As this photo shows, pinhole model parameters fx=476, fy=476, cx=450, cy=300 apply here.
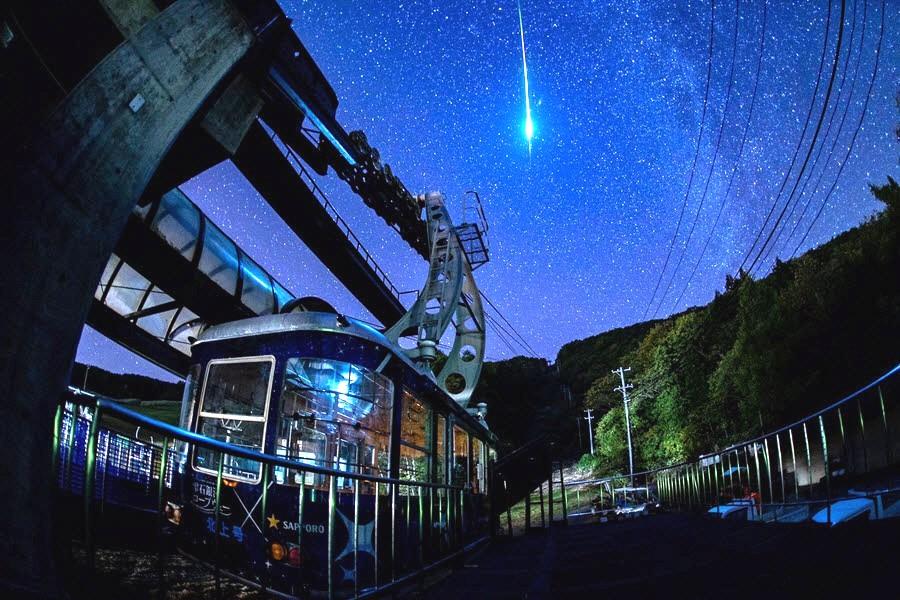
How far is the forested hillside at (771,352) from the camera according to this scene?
16.4 meters

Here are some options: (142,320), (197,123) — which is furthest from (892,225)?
(142,320)

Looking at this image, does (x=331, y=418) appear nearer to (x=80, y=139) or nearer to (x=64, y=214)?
(x=64, y=214)

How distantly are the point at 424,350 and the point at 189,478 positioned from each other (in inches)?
207

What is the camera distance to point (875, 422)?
15.5 m

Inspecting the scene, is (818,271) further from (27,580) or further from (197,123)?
(27,580)

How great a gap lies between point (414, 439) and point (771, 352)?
56.3 ft

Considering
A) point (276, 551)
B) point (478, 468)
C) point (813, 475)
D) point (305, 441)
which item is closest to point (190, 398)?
point (305, 441)

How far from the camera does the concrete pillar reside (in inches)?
107

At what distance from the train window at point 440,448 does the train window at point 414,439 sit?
273 mm

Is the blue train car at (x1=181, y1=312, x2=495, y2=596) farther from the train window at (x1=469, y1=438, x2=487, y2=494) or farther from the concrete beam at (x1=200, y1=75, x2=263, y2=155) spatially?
the train window at (x1=469, y1=438, x2=487, y2=494)

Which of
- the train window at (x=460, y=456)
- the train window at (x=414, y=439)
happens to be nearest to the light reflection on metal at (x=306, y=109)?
the train window at (x=414, y=439)

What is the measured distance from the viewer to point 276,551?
5023mm

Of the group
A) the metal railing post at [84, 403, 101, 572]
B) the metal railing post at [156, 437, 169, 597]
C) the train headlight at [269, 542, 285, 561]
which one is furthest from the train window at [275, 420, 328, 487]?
the metal railing post at [84, 403, 101, 572]

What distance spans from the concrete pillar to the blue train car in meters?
2.36
